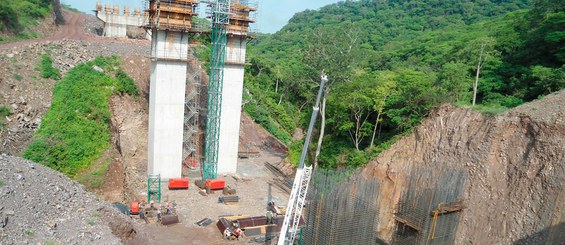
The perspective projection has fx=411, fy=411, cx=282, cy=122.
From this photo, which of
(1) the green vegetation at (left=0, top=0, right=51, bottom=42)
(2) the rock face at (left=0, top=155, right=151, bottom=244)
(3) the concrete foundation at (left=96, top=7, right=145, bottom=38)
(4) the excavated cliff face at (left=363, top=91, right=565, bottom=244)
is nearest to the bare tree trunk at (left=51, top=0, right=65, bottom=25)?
(1) the green vegetation at (left=0, top=0, right=51, bottom=42)

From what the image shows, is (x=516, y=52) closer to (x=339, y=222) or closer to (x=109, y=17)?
(x=339, y=222)

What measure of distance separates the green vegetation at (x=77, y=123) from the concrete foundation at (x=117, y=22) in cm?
1356

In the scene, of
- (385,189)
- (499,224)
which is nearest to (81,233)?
(385,189)

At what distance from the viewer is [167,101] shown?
25.6m

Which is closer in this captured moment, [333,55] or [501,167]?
[501,167]

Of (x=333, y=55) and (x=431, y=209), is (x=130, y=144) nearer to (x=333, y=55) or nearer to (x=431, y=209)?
(x=333, y=55)

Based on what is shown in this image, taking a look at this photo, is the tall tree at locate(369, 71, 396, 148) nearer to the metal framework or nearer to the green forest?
the green forest

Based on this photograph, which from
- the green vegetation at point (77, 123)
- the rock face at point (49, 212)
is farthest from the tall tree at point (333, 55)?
the rock face at point (49, 212)

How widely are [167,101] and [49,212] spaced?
12418mm

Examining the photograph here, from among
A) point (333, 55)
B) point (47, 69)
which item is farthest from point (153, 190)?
point (333, 55)

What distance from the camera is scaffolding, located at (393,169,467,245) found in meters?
16.0

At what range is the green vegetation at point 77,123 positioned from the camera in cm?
2110

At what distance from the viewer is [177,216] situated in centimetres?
2069

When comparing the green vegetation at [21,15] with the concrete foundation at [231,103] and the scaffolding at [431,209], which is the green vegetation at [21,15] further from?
the scaffolding at [431,209]
